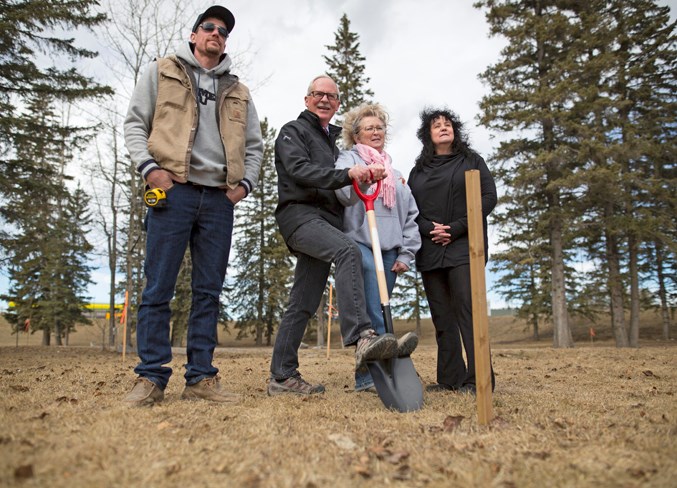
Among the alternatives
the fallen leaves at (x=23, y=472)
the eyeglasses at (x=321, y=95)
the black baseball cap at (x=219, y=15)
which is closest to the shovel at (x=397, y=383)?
the fallen leaves at (x=23, y=472)

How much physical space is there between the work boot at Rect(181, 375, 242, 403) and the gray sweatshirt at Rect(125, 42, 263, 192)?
1.47m

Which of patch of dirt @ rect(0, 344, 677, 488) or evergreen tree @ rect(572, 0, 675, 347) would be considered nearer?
patch of dirt @ rect(0, 344, 677, 488)

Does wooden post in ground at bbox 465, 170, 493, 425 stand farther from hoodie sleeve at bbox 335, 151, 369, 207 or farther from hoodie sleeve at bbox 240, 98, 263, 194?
hoodie sleeve at bbox 240, 98, 263, 194

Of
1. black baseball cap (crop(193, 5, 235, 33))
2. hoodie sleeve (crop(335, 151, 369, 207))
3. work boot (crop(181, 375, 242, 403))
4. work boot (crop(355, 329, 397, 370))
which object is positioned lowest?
work boot (crop(181, 375, 242, 403))

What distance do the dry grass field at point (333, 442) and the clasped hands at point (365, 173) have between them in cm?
162

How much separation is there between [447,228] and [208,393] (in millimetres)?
2320

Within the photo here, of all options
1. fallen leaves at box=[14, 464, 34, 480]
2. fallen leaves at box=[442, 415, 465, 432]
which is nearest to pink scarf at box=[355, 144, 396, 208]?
fallen leaves at box=[442, 415, 465, 432]

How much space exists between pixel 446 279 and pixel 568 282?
2762 centimetres

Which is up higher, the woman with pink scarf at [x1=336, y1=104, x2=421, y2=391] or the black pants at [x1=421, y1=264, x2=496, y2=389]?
the woman with pink scarf at [x1=336, y1=104, x2=421, y2=391]

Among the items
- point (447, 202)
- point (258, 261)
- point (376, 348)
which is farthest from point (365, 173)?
point (258, 261)

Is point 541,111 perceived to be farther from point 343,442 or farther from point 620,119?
point 343,442

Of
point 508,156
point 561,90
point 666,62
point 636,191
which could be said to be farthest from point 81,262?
point 666,62

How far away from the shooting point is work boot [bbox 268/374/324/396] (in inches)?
160

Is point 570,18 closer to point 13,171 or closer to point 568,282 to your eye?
point 568,282
